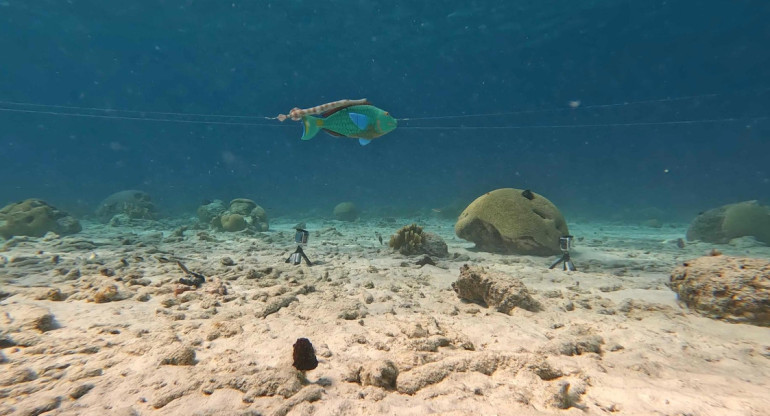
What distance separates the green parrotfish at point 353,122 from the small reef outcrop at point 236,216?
9467 mm

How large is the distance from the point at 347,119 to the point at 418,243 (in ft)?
13.9

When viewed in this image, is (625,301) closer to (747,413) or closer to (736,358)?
(736,358)

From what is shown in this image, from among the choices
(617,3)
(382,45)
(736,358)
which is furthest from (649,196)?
(736,358)

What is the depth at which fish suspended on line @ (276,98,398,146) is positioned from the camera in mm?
4148

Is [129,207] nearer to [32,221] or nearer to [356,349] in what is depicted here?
[32,221]

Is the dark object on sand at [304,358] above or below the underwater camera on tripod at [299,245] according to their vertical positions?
below

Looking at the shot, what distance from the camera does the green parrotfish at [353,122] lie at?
4.15 meters

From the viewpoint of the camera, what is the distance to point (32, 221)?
10.1 meters

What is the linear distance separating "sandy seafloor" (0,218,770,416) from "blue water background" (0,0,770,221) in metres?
18.7

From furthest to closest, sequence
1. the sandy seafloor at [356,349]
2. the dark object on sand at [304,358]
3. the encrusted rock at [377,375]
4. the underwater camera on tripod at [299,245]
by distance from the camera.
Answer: the underwater camera on tripod at [299,245], the dark object on sand at [304,358], the encrusted rock at [377,375], the sandy seafloor at [356,349]

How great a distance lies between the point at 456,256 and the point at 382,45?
132 ft

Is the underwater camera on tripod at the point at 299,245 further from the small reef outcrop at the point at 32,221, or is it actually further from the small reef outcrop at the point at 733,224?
the small reef outcrop at the point at 733,224

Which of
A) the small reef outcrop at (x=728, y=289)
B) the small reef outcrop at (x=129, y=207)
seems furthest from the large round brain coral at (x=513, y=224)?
the small reef outcrop at (x=129, y=207)

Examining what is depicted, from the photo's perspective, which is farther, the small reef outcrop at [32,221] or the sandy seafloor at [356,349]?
the small reef outcrop at [32,221]
